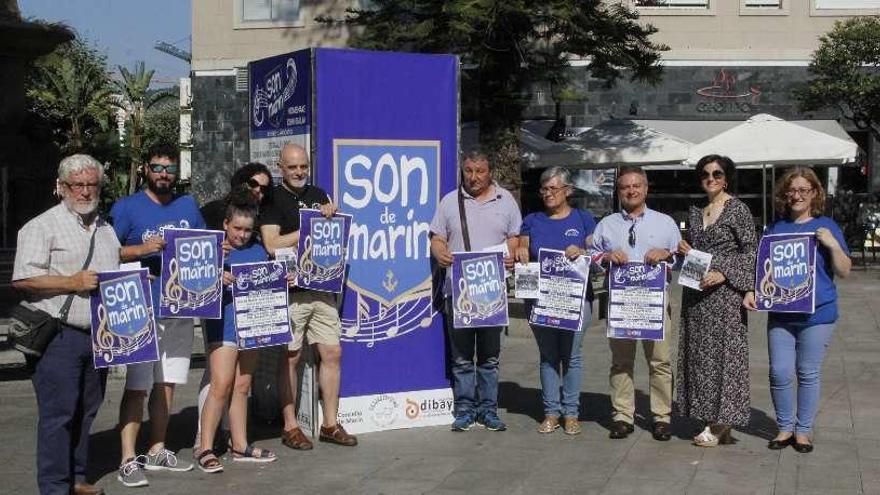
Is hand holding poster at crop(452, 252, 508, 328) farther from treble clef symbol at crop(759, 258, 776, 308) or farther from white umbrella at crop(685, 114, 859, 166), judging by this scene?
white umbrella at crop(685, 114, 859, 166)

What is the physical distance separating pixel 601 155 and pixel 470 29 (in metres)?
3.93

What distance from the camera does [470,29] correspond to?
16312mm

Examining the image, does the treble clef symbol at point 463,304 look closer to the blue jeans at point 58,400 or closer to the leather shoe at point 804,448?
the leather shoe at point 804,448

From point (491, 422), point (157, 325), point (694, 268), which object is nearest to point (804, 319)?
point (694, 268)

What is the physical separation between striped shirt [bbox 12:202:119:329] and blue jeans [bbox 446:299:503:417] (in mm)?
2734

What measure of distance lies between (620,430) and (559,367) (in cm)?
58

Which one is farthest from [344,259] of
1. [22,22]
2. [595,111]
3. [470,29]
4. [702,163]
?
[595,111]

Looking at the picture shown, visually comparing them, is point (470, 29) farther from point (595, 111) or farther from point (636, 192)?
point (595, 111)

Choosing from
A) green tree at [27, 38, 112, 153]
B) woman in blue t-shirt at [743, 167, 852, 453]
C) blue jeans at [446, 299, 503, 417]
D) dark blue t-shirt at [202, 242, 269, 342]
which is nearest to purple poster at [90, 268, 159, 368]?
dark blue t-shirt at [202, 242, 269, 342]

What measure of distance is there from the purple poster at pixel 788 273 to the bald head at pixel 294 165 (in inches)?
110

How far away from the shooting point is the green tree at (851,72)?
24.2m

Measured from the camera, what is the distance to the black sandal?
7363 millimetres

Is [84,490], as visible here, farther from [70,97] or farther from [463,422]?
[70,97]

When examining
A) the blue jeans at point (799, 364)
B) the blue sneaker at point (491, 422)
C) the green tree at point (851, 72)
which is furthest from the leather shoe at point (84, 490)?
the green tree at point (851, 72)
